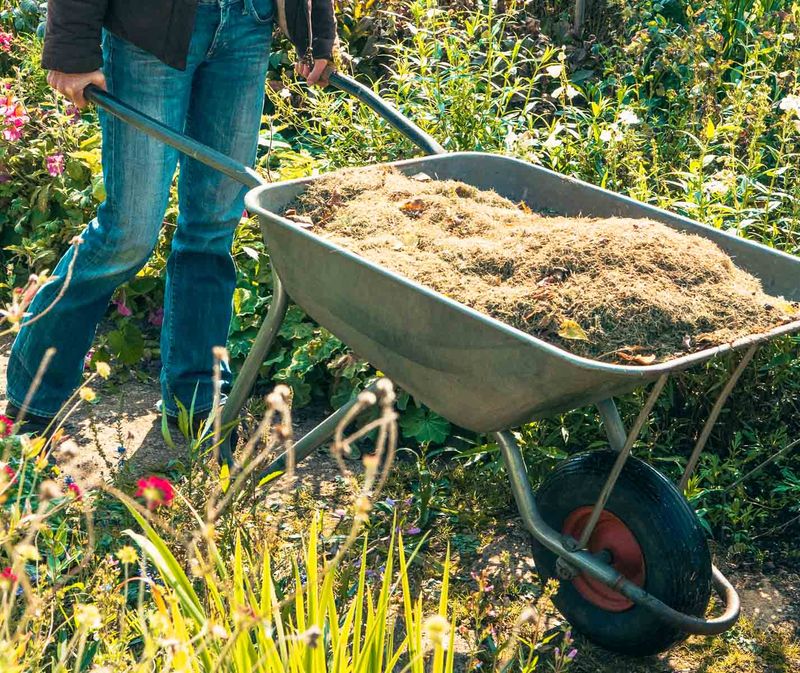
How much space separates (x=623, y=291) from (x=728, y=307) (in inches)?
8.3

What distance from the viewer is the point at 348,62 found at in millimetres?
4441

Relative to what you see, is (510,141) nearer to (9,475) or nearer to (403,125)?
(403,125)

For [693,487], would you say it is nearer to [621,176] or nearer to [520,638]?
[520,638]

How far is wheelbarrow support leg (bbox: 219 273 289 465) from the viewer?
8.58 ft

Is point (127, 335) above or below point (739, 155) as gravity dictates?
below

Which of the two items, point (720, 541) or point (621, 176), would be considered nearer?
point (720, 541)

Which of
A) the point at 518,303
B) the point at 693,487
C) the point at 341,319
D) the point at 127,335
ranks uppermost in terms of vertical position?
the point at 518,303

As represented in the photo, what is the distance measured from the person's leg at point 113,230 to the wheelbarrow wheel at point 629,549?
3.97 ft

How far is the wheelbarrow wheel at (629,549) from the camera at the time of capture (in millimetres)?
2322

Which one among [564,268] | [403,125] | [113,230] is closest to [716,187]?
[403,125]

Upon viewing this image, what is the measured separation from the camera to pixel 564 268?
230 cm

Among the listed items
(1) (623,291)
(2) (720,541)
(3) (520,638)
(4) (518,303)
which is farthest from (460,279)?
(2) (720,541)

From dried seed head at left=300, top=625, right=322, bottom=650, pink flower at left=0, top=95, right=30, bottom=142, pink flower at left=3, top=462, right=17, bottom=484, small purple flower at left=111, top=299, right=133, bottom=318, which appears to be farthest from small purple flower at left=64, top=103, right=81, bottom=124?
dried seed head at left=300, top=625, right=322, bottom=650

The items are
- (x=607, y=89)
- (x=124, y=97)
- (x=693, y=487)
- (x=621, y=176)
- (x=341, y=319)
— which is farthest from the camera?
(x=607, y=89)
